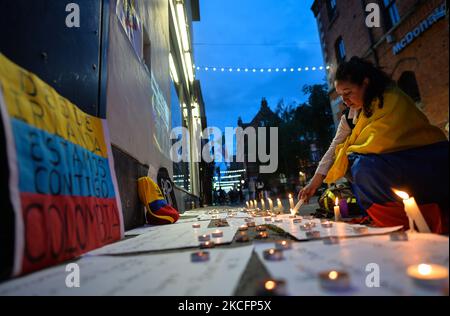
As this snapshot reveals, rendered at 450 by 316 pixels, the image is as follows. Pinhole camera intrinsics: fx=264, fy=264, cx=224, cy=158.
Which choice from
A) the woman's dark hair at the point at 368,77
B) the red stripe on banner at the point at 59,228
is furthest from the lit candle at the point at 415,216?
the red stripe on banner at the point at 59,228

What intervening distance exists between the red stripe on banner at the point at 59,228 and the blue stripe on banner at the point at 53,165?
0.17 feet

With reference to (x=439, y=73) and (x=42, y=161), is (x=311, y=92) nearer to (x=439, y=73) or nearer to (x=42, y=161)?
(x=439, y=73)

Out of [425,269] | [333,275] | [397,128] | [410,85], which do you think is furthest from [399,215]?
[410,85]

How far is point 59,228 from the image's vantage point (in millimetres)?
1309

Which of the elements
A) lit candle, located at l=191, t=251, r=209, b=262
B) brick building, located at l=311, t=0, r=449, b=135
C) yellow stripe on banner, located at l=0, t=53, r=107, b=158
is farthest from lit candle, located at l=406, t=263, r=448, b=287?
brick building, located at l=311, t=0, r=449, b=135

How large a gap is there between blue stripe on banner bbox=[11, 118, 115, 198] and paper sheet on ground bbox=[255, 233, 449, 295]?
3.57ft

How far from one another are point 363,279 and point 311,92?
26.7 m

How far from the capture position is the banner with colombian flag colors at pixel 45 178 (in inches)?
42.6

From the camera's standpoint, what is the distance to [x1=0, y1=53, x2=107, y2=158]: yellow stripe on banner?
1173 millimetres

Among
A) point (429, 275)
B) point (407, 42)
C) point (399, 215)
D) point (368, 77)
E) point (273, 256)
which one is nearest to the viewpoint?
point (429, 275)

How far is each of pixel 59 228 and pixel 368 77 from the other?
89.4 inches

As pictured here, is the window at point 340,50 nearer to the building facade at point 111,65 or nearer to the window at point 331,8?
the window at point 331,8

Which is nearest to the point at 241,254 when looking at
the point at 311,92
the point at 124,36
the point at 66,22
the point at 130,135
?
the point at 66,22

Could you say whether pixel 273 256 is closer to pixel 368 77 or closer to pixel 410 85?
pixel 368 77
